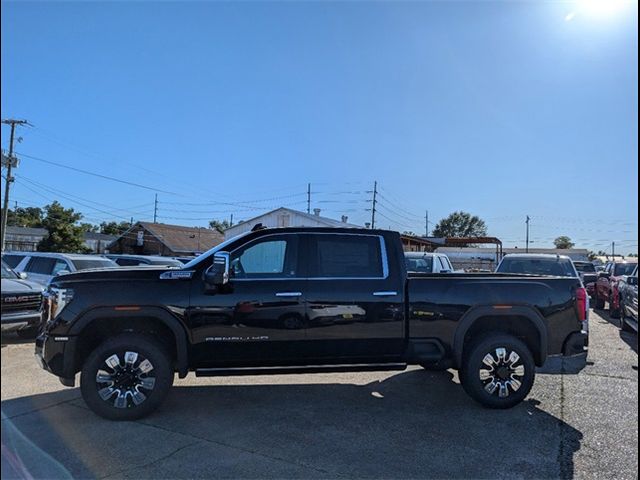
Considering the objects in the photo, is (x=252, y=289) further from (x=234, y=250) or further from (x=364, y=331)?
(x=364, y=331)

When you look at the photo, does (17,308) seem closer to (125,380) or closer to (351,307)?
(125,380)

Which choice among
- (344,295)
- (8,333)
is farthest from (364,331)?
(8,333)

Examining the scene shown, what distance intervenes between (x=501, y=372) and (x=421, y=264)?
6798 mm

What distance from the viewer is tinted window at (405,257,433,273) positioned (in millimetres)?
11883

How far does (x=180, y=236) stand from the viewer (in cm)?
4769

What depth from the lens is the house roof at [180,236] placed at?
44406 millimetres

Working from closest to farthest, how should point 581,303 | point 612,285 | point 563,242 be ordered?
1. point 581,303
2. point 612,285
3. point 563,242

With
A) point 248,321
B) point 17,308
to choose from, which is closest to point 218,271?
point 248,321

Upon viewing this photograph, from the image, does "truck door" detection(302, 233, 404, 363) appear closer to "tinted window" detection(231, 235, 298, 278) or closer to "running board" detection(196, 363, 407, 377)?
"running board" detection(196, 363, 407, 377)

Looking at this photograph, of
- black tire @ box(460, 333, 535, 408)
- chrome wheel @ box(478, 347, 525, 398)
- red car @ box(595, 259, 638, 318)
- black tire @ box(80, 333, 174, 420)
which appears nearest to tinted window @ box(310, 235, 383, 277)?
black tire @ box(460, 333, 535, 408)

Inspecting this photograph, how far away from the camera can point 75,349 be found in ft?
15.7

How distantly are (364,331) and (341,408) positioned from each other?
0.91 meters

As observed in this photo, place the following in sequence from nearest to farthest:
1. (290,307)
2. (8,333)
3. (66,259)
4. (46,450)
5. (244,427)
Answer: (8,333), (46,450), (244,427), (290,307), (66,259)

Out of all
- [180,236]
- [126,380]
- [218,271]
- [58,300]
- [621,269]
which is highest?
[180,236]
